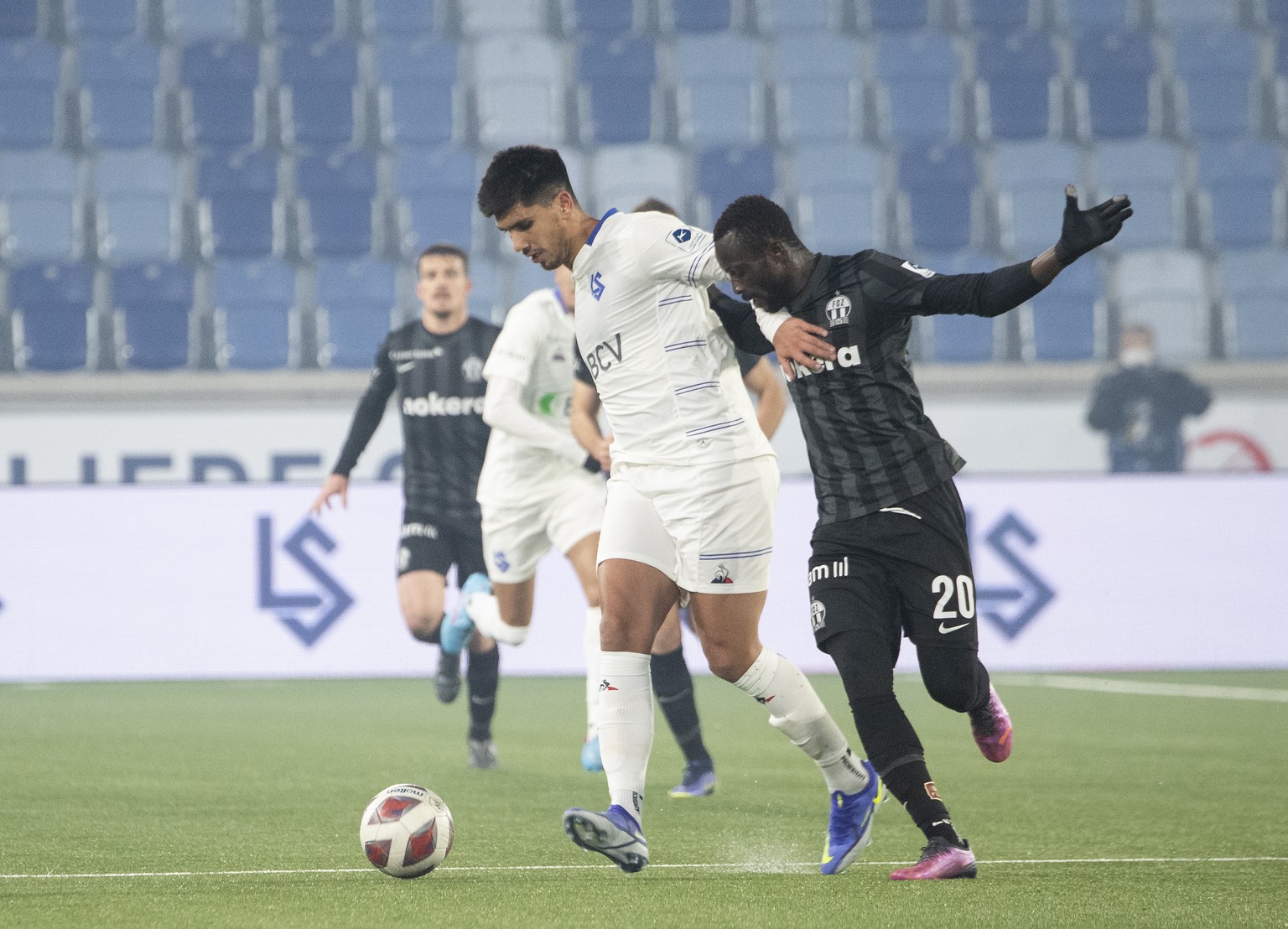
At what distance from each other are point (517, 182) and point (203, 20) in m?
13.0

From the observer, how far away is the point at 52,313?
13.8 meters

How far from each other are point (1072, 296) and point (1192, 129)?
9.50 ft

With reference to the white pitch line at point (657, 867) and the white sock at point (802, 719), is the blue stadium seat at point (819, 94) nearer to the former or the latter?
the white sock at point (802, 719)

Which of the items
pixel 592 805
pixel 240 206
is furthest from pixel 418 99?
pixel 592 805

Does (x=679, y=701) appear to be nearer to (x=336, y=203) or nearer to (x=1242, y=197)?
(x=336, y=203)

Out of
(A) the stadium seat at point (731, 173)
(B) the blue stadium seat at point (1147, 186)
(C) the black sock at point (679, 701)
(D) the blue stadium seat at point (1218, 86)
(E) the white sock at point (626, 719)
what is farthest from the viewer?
(D) the blue stadium seat at point (1218, 86)

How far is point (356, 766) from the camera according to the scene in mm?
6492

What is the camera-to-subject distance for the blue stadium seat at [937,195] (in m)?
15.3

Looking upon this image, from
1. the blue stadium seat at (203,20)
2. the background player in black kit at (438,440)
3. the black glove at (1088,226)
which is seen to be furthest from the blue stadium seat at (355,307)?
the black glove at (1088,226)

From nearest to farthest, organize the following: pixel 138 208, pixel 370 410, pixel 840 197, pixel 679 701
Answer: pixel 679 701
pixel 370 410
pixel 138 208
pixel 840 197

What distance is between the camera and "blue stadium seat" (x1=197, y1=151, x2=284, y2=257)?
14.9 metres

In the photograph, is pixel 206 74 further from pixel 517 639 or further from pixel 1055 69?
pixel 517 639

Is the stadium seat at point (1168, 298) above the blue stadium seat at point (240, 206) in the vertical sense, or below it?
below

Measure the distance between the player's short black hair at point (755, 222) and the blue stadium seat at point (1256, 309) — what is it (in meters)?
11.2
